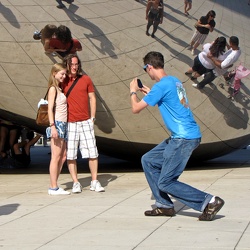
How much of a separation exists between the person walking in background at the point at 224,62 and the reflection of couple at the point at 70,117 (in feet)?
5.06

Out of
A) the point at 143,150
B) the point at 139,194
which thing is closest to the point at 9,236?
the point at 139,194

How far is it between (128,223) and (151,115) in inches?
119

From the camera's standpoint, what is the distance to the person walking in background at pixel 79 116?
7.69 metres

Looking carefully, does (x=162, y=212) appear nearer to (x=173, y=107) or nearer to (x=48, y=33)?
(x=173, y=107)

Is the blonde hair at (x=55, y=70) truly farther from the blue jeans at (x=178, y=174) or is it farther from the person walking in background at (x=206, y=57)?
the blue jeans at (x=178, y=174)

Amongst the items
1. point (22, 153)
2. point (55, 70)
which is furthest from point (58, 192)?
point (22, 153)

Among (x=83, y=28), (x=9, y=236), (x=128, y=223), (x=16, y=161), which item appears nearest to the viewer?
(x=9, y=236)

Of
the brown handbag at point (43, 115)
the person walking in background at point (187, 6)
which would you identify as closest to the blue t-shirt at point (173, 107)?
the brown handbag at point (43, 115)

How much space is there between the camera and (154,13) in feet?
27.6

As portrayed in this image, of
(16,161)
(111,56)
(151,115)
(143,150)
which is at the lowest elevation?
(16,161)

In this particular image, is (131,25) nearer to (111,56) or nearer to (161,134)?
(111,56)

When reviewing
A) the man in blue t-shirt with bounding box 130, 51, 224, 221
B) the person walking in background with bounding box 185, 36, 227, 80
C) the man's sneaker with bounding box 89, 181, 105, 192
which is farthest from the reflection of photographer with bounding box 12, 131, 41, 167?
the man in blue t-shirt with bounding box 130, 51, 224, 221

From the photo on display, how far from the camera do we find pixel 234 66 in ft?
29.3

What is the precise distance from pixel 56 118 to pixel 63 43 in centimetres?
100
